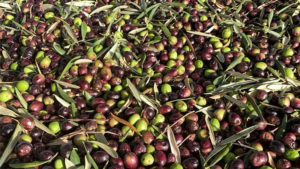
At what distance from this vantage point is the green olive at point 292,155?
2254 millimetres

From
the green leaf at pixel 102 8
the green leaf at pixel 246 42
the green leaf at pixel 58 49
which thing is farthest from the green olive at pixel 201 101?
the green leaf at pixel 102 8

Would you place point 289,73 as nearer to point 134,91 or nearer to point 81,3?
point 134,91

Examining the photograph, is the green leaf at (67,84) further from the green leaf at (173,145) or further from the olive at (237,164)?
the olive at (237,164)

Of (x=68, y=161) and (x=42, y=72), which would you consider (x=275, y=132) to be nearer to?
(x=68, y=161)

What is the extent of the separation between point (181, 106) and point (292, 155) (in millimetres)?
816

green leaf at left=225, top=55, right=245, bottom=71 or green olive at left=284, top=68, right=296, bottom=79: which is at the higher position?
green olive at left=284, top=68, right=296, bottom=79

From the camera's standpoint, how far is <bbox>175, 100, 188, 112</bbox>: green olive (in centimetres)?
270

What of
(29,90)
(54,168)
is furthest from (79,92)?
(54,168)

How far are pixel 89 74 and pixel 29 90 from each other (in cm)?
48

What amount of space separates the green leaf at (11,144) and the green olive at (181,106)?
1.10m

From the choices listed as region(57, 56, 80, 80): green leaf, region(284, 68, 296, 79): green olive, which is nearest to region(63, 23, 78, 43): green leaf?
region(57, 56, 80, 80): green leaf

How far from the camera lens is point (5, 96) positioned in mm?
2838

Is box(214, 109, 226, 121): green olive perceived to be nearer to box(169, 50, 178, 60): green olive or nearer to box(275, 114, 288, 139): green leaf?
box(275, 114, 288, 139): green leaf

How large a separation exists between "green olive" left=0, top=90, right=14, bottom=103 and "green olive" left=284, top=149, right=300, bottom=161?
Answer: 2005mm
